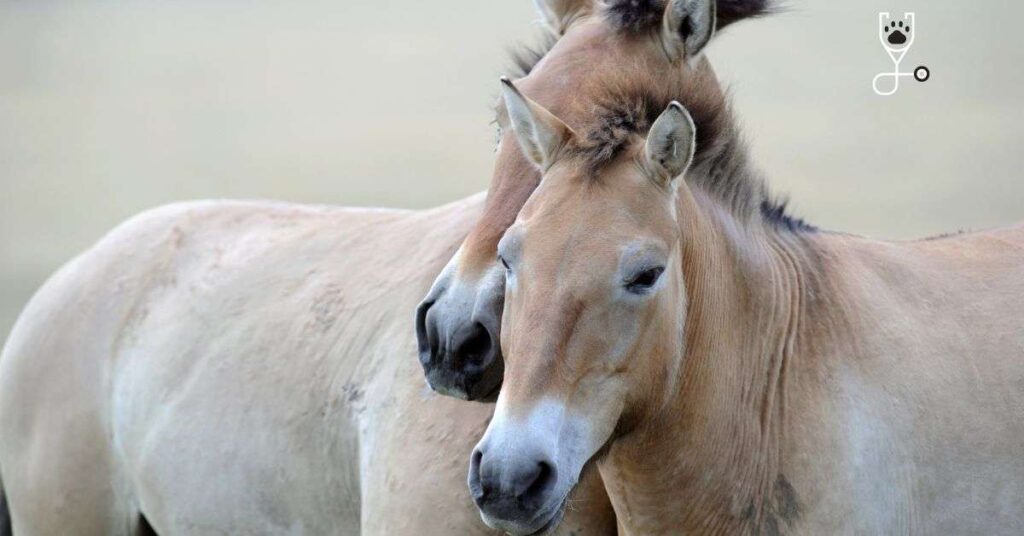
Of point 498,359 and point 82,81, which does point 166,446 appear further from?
point 82,81

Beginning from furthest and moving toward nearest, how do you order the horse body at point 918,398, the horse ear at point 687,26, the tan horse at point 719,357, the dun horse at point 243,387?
the dun horse at point 243,387 < the horse ear at point 687,26 < the horse body at point 918,398 < the tan horse at point 719,357

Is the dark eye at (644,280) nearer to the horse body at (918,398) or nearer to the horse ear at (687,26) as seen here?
the horse body at (918,398)

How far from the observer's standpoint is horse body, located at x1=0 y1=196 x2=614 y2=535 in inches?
161

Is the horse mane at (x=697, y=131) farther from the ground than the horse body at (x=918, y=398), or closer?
farther from the ground

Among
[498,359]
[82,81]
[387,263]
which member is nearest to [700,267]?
[498,359]

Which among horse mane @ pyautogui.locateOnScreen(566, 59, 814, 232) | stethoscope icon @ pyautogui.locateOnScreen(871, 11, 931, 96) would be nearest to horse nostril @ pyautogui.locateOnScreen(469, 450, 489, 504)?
horse mane @ pyautogui.locateOnScreen(566, 59, 814, 232)

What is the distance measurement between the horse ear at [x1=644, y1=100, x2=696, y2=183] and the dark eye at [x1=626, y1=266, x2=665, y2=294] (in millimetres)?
262

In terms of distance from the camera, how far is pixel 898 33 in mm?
8539

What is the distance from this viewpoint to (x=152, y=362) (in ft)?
17.3

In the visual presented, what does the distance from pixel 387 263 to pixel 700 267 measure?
153cm

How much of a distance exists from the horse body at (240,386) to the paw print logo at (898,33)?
14.9 ft

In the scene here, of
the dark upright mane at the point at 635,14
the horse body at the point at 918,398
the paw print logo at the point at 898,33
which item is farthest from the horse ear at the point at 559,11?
the paw print logo at the point at 898,33

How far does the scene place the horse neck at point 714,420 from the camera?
3393mm

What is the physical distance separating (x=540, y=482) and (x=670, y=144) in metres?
0.91
